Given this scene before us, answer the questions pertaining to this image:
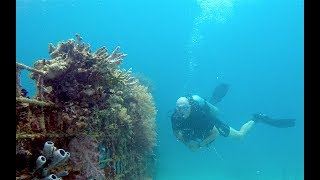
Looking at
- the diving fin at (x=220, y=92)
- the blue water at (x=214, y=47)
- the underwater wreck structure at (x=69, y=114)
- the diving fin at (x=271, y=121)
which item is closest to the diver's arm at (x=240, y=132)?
the diving fin at (x=271, y=121)

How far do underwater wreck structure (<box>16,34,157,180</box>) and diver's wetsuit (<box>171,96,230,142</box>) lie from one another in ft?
14.3

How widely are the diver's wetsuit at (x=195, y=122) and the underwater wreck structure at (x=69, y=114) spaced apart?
436 centimetres

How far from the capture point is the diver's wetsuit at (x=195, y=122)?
10297mm

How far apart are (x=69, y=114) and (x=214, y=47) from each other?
342 ft

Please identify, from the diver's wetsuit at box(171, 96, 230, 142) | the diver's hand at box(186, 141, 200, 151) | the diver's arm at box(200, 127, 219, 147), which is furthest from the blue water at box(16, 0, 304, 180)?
the diver's hand at box(186, 141, 200, 151)

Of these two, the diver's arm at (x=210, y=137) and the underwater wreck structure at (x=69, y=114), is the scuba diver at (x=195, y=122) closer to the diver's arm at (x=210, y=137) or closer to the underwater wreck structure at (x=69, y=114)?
the diver's arm at (x=210, y=137)

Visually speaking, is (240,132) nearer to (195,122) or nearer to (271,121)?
(271,121)

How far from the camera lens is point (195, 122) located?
34.7 feet

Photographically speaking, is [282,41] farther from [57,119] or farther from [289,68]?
[57,119]

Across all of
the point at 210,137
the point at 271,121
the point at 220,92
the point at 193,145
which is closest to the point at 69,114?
the point at 193,145

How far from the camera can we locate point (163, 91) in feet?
266

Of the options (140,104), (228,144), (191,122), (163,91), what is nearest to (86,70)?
(140,104)

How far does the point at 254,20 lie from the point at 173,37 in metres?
21.0

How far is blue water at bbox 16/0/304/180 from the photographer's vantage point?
76062mm
